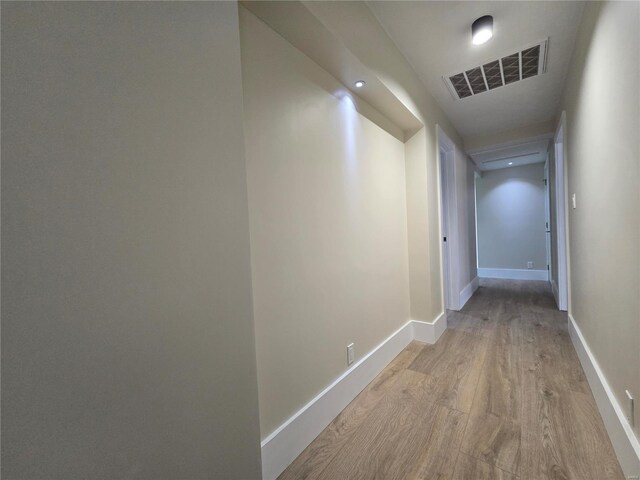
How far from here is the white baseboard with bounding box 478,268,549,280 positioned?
5.18 metres

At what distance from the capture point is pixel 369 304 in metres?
1.95

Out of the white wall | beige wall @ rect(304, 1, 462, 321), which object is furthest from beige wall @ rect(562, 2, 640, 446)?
the white wall

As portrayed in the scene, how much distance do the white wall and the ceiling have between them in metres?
0.27

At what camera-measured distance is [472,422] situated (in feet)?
4.78

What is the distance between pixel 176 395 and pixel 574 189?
114 inches

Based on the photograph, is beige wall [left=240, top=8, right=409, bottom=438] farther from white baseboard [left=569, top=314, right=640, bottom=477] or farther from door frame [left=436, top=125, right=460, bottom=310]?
door frame [left=436, top=125, right=460, bottom=310]

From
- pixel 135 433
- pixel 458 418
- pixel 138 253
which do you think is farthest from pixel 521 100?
pixel 135 433

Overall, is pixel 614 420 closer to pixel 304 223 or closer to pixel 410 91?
pixel 304 223

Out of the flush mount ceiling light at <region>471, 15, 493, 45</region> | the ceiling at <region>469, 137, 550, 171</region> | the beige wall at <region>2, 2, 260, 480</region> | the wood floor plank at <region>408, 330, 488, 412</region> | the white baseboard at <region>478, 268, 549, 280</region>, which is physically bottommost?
the wood floor plank at <region>408, 330, 488, 412</region>

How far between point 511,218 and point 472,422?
5.26 metres

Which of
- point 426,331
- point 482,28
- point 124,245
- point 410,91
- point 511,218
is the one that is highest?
point 482,28

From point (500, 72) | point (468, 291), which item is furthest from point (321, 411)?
point (468, 291)

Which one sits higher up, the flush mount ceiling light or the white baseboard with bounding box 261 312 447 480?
the flush mount ceiling light

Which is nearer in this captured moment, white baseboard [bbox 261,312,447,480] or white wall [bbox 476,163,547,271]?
white baseboard [bbox 261,312,447,480]
